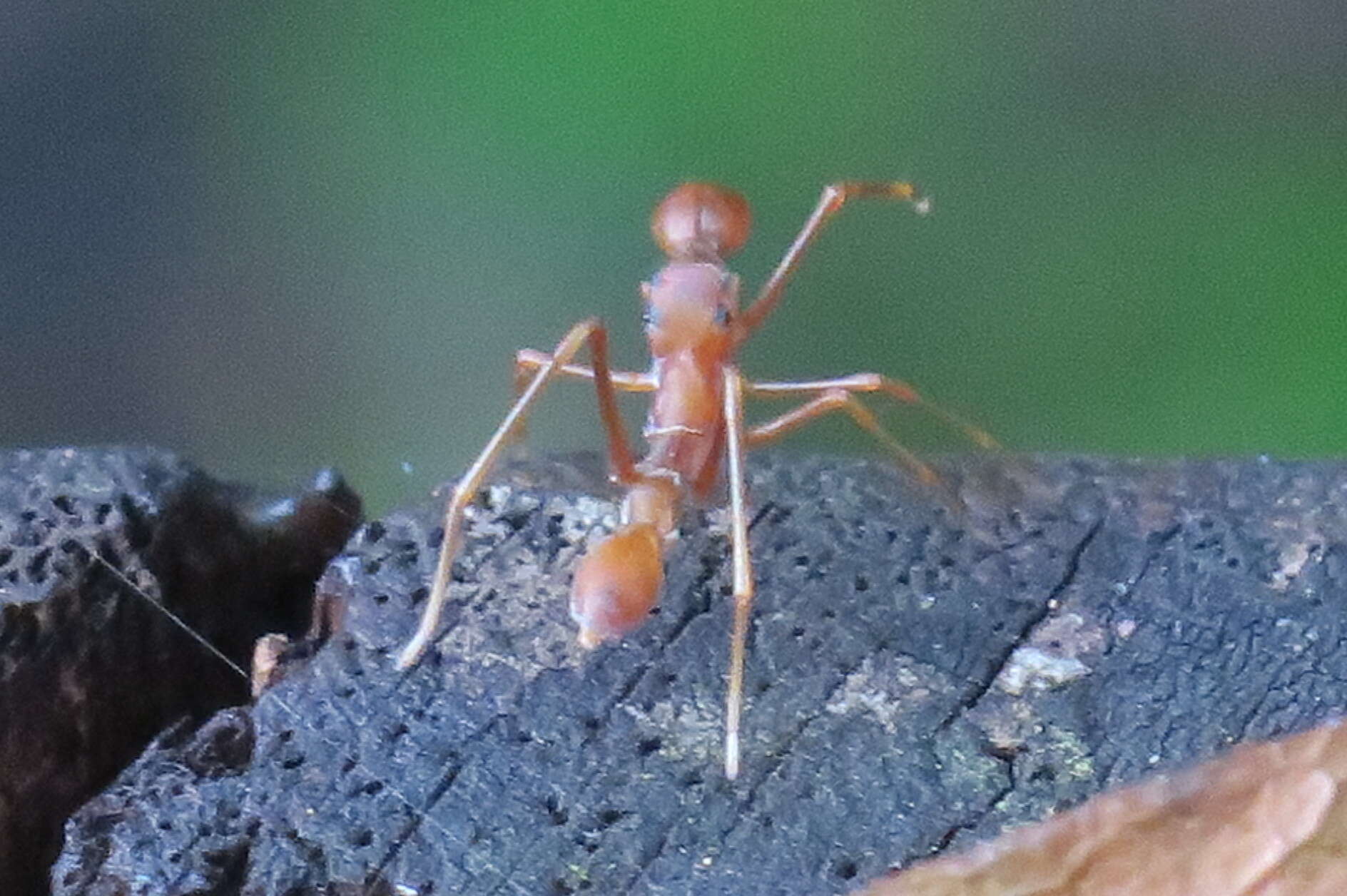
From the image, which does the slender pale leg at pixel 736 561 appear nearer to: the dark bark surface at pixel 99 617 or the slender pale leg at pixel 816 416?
the slender pale leg at pixel 816 416

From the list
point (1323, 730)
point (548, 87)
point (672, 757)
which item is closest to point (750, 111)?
point (548, 87)

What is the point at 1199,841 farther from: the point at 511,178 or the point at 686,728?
the point at 511,178

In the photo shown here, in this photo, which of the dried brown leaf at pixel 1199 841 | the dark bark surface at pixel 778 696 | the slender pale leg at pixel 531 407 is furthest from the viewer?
the slender pale leg at pixel 531 407

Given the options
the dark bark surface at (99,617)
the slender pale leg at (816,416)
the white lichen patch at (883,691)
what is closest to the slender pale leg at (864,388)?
the slender pale leg at (816,416)

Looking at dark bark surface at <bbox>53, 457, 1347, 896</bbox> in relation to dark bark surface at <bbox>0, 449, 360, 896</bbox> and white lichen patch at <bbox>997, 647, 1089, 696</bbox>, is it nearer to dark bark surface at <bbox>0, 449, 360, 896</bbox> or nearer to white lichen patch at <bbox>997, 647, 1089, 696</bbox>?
white lichen patch at <bbox>997, 647, 1089, 696</bbox>

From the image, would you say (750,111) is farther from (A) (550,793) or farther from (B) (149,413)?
(A) (550,793)

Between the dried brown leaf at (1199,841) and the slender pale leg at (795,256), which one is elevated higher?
the slender pale leg at (795,256)

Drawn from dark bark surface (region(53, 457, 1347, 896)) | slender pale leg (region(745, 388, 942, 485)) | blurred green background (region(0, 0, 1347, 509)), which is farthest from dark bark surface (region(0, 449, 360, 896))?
blurred green background (region(0, 0, 1347, 509))

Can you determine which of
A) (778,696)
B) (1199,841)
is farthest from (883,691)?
(1199,841)
